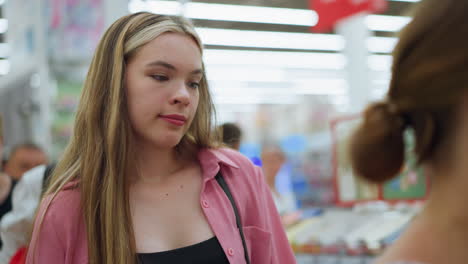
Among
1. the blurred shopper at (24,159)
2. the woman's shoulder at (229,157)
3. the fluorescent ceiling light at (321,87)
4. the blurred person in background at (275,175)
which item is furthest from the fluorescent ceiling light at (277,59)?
the woman's shoulder at (229,157)

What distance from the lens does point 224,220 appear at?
150cm

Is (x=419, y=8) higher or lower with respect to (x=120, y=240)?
higher

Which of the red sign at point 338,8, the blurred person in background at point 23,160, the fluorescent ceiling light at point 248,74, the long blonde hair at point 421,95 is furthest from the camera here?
the fluorescent ceiling light at point 248,74

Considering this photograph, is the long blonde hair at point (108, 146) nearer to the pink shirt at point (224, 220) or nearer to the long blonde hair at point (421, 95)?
the pink shirt at point (224, 220)

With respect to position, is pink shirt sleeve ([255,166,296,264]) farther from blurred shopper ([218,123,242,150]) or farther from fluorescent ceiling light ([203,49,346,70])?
fluorescent ceiling light ([203,49,346,70])

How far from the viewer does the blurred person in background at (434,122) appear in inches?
28.2

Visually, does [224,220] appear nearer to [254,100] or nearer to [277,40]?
[277,40]

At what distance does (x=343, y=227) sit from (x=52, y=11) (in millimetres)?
3096

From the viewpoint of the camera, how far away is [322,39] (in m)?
12.5

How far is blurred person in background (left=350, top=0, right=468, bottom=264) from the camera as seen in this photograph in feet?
2.35

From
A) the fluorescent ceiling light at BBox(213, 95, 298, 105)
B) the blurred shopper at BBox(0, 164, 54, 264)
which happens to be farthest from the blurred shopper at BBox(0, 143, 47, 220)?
the fluorescent ceiling light at BBox(213, 95, 298, 105)

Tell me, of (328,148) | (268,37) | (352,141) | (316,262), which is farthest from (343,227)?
(268,37)

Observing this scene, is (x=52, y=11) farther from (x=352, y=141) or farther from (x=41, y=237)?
(x=352, y=141)

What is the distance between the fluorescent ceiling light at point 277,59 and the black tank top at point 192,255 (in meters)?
11.1
